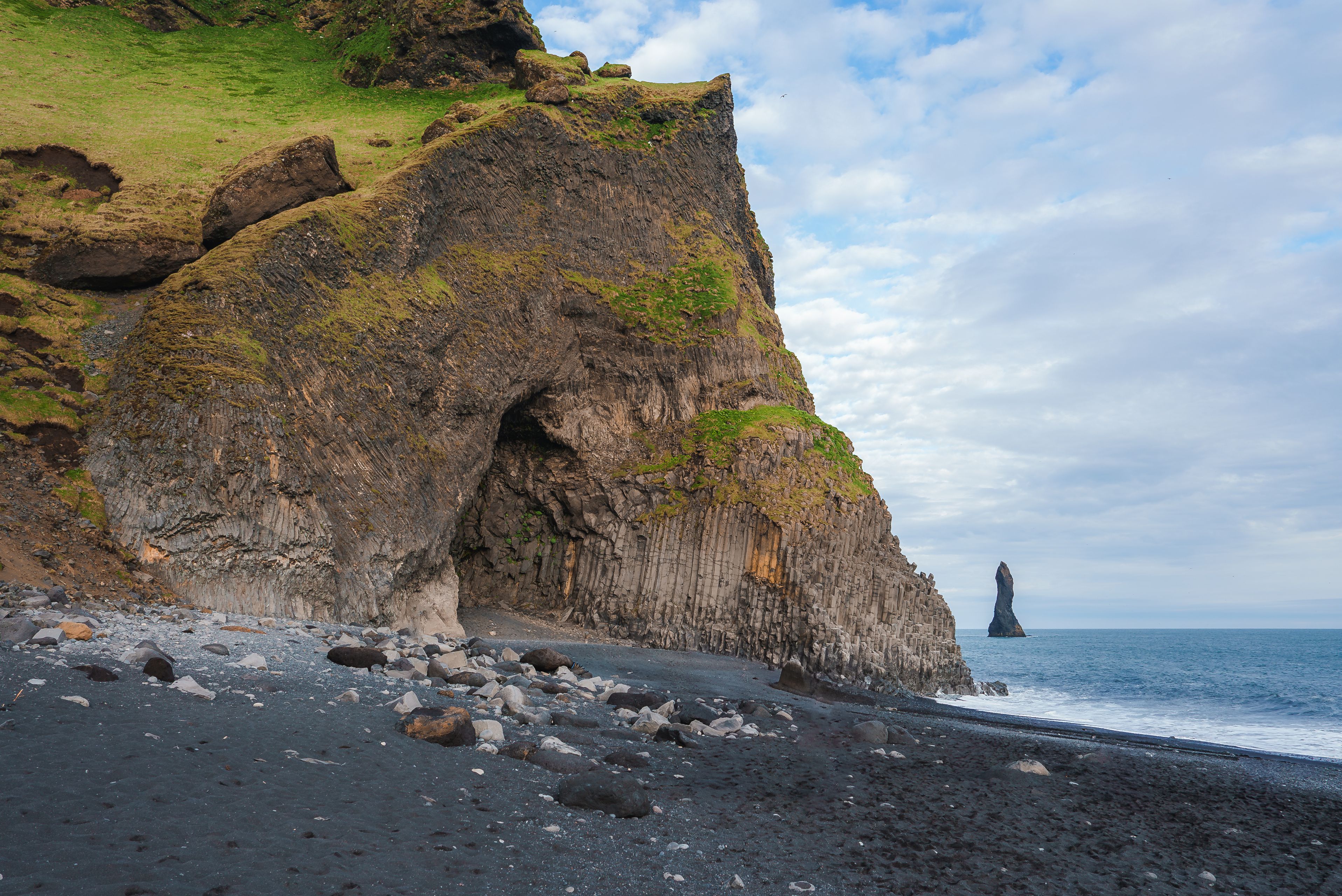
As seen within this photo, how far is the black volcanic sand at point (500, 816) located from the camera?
152 inches

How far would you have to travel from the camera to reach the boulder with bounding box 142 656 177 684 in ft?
21.8

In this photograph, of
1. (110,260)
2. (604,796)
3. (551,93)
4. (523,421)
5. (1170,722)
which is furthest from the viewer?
(551,93)

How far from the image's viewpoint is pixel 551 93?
28.9 m

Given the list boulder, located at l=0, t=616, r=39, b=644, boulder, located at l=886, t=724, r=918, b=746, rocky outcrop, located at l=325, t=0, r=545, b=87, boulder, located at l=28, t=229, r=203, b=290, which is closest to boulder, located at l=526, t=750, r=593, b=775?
boulder, located at l=0, t=616, r=39, b=644

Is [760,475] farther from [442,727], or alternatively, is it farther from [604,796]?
[604,796]

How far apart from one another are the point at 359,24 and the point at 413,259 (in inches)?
1049

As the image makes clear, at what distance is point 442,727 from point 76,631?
3974 mm

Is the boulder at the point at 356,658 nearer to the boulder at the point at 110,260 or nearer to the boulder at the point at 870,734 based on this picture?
the boulder at the point at 870,734

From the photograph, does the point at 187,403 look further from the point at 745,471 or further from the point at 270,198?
the point at 745,471

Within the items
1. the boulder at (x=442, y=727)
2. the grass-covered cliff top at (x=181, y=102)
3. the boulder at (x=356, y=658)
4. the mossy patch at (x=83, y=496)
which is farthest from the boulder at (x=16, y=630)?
the grass-covered cliff top at (x=181, y=102)

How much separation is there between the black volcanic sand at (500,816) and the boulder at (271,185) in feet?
44.7

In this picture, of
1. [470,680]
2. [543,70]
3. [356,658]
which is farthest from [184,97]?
[470,680]

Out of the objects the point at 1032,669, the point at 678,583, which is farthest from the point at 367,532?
the point at 1032,669

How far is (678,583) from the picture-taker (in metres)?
23.8
